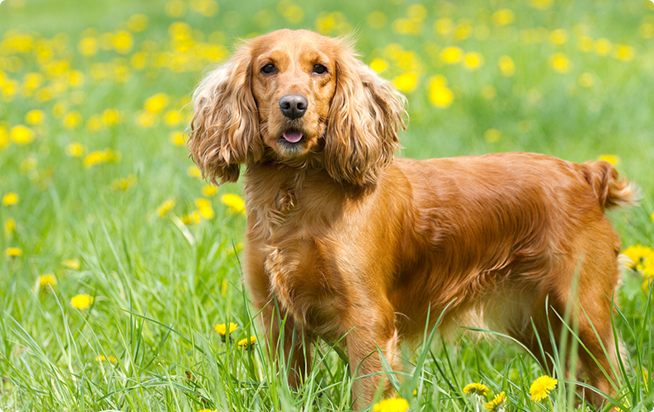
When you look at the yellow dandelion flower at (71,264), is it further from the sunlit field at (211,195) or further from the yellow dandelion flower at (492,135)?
the yellow dandelion flower at (492,135)

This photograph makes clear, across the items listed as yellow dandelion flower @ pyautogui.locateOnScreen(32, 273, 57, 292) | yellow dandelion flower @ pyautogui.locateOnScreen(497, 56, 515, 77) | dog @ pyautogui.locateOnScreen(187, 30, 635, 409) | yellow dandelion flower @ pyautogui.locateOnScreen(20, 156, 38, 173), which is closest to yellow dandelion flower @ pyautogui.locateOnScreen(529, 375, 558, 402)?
dog @ pyautogui.locateOnScreen(187, 30, 635, 409)

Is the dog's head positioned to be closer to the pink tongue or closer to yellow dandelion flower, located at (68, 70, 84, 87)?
the pink tongue

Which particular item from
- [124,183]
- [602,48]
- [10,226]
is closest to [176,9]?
[602,48]

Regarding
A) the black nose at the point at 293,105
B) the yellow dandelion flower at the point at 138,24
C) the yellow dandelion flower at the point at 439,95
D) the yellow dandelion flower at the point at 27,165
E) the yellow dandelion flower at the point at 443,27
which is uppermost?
the yellow dandelion flower at the point at 138,24

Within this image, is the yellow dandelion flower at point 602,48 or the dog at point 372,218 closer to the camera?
the dog at point 372,218

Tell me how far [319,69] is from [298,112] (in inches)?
11.0

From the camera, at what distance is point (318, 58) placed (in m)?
2.12

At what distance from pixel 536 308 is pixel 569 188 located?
1.51 ft

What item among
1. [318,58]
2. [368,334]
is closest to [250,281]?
[368,334]

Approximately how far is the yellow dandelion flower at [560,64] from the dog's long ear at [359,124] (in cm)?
320

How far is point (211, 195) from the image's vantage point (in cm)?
333

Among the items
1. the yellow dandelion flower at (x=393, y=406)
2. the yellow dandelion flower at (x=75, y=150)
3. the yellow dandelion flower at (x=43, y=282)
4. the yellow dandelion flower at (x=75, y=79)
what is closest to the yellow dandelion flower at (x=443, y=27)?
the yellow dandelion flower at (x=75, y=79)

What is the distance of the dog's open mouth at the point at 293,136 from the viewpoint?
1976 mm

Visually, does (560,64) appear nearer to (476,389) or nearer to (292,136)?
(292,136)
